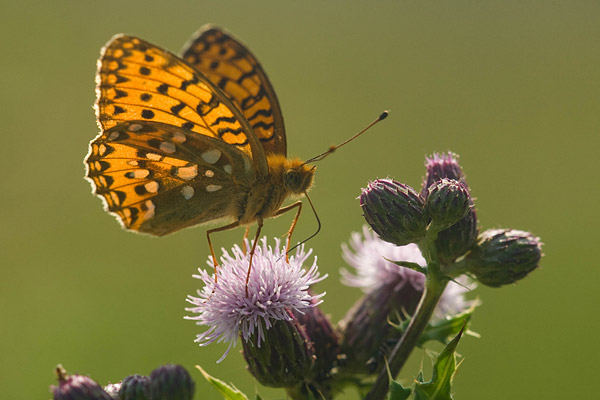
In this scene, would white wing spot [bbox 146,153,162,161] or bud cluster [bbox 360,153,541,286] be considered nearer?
bud cluster [bbox 360,153,541,286]

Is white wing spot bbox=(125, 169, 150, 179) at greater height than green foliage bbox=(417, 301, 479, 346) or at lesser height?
greater

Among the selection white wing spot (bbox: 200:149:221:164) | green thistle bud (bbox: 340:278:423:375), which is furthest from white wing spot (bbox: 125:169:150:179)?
green thistle bud (bbox: 340:278:423:375)

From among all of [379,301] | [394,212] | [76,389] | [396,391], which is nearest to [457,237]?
Answer: [394,212]

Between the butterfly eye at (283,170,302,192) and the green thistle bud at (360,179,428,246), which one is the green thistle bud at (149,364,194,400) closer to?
the green thistle bud at (360,179,428,246)

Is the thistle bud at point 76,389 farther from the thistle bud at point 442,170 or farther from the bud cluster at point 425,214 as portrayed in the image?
the thistle bud at point 442,170

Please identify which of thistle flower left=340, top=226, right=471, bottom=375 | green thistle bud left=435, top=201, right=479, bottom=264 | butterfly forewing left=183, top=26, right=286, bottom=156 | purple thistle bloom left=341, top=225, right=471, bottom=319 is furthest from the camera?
purple thistle bloom left=341, top=225, right=471, bottom=319

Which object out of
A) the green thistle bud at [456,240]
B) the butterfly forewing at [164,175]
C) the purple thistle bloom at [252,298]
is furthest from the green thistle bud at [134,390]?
the green thistle bud at [456,240]
